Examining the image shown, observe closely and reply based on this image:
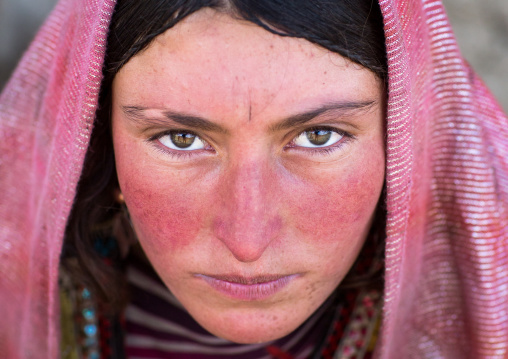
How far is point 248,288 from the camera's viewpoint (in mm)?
1118

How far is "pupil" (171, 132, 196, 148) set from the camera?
1.10 m

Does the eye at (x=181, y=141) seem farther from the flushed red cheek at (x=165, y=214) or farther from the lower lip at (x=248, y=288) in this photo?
the lower lip at (x=248, y=288)

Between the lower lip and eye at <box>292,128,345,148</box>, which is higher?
eye at <box>292,128,345,148</box>

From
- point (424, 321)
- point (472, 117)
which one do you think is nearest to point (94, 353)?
point (424, 321)

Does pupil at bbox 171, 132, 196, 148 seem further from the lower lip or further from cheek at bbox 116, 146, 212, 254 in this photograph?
the lower lip

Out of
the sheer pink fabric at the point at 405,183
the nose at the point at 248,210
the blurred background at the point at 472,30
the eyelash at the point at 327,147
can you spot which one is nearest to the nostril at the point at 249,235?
the nose at the point at 248,210

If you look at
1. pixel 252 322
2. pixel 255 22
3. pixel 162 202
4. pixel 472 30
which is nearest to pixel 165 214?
pixel 162 202

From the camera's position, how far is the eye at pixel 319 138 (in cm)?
108

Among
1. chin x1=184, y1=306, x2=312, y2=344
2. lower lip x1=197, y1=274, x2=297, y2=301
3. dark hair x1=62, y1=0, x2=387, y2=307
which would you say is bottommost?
chin x1=184, y1=306, x2=312, y2=344

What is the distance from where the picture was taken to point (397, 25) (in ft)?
3.54

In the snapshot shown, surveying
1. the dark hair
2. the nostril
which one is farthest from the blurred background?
the nostril

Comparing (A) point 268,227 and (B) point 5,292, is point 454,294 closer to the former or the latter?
(A) point 268,227

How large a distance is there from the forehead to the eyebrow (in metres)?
0.01

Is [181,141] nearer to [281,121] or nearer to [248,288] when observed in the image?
[281,121]
